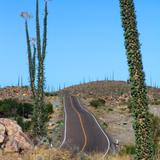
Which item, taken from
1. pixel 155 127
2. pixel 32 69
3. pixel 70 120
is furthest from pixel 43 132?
pixel 70 120

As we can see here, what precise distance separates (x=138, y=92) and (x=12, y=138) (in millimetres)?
7732

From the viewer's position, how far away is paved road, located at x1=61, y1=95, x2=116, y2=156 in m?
43.3

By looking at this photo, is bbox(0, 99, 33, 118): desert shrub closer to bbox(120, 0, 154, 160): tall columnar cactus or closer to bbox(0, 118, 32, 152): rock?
bbox(0, 118, 32, 152): rock

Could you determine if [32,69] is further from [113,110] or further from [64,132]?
[113,110]

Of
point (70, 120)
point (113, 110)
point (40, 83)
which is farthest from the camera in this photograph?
point (113, 110)

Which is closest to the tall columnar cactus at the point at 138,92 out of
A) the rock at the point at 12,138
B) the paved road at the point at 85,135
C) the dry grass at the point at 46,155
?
the dry grass at the point at 46,155

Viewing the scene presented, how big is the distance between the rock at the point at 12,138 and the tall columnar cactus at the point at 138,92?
22.4 ft

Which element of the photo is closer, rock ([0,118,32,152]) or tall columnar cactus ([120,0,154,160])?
tall columnar cactus ([120,0,154,160])

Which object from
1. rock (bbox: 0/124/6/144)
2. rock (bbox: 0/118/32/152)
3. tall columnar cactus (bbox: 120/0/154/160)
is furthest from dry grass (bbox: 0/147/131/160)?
tall columnar cactus (bbox: 120/0/154/160)

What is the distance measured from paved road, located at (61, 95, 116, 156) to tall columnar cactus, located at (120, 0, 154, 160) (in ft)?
61.0

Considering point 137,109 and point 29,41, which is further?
point 29,41

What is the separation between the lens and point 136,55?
57.5 feet

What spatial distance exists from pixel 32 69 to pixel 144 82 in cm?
2594

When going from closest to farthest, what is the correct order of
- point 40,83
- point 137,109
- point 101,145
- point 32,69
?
point 137,109 → point 40,83 → point 32,69 → point 101,145
